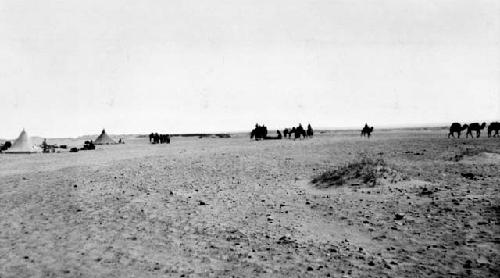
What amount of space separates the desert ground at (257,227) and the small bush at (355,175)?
0.33m

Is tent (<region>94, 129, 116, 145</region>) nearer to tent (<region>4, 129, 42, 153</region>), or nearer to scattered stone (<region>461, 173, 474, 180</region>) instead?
tent (<region>4, 129, 42, 153</region>)

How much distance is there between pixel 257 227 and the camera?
10.4 meters

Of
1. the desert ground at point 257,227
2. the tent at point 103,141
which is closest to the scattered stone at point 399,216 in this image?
the desert ground at point 257,227

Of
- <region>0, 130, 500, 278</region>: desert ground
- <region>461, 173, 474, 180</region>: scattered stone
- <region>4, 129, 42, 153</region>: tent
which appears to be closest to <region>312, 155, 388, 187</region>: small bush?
<region>0, 130, 500, 278</region>: desert ground

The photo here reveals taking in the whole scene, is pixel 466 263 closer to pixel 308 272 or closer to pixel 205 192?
pixel 308 272

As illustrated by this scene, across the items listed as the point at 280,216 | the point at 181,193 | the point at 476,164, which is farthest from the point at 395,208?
the point at 476,164

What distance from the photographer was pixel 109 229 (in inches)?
420

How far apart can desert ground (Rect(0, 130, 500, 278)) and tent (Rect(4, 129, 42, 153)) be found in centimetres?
3511

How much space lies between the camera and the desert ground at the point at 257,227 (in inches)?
305

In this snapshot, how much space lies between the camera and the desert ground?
305 inches

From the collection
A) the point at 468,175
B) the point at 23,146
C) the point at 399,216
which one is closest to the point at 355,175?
the point at 468,175

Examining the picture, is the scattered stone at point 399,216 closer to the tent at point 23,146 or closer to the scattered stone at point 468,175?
the scattered stone at point 468,175

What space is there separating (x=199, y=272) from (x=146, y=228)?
356cm

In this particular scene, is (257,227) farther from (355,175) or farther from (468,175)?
(468,175)
